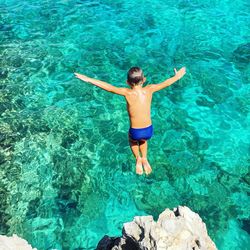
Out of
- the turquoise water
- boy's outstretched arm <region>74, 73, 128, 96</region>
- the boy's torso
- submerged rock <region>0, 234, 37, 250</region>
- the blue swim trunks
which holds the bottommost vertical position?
the turquoise water

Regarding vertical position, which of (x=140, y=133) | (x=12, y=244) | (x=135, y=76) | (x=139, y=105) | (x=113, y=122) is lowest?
(x=113, y=122)

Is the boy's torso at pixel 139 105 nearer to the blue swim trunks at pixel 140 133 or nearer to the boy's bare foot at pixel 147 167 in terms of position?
the blue swim trunks at pixel 140 133

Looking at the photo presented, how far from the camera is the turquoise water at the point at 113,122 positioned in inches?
350

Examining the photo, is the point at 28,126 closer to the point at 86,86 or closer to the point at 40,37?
the point at 86,86

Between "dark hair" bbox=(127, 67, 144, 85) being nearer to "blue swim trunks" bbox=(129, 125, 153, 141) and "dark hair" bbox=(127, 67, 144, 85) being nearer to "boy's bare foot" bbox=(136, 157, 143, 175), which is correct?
"blue swim trunks" bbox=(129, 125, 153, 141)

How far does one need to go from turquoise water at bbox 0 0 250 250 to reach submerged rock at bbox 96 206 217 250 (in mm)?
3596

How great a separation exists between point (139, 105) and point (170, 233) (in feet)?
9.26

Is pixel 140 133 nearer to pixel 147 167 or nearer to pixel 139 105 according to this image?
pixel 139 105

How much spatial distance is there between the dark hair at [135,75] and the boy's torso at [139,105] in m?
0.25

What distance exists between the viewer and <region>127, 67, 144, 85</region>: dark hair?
6.41m

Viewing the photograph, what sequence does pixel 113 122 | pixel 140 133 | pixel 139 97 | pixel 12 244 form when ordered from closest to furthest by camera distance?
1. pixel 12 244
2. pixel 139 97
3. pixel 140 133
4. pixel 113 122

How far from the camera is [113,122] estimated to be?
11312 millimetres

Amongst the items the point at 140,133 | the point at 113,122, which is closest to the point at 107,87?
the point at 140,133

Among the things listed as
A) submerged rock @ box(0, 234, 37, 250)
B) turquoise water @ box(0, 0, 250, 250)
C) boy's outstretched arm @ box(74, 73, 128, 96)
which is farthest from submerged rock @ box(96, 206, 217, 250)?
turquoise water @ box(0, 0, 250, 250)
